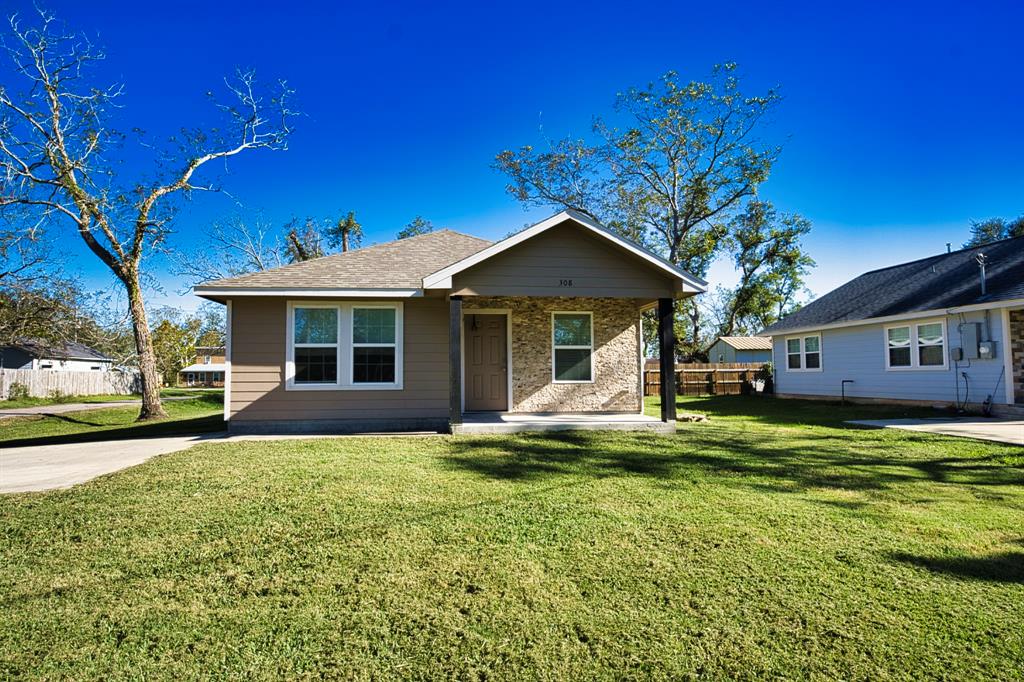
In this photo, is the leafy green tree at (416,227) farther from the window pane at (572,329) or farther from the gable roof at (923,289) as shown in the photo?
the window pane at (572,329)

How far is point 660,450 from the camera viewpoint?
25.3 feet

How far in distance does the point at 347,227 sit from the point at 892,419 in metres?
27.2

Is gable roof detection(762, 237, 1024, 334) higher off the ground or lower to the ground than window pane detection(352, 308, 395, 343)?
higher

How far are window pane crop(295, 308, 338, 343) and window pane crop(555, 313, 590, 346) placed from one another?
4614 mm

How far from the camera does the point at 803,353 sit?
63.5ft

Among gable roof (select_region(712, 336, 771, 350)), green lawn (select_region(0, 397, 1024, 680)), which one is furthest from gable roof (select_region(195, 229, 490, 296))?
gable roof (select_region(712, 336, 771, 350))

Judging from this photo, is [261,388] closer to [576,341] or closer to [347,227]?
[576,341]

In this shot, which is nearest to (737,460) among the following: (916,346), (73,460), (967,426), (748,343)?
(967,426)

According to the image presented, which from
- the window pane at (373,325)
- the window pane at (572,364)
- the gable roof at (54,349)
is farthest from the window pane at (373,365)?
the gable roof at (54,349)

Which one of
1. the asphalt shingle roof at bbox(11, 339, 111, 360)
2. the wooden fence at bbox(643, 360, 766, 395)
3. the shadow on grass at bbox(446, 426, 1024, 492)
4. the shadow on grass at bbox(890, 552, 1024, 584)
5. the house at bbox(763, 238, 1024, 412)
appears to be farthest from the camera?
the asphalt shingle roof at bbox(11, 339, 111, 360)

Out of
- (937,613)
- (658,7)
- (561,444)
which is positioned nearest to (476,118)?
(658,7)

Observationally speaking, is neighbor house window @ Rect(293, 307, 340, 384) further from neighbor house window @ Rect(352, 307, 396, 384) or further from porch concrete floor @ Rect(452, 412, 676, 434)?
porch concrete floor @ Rect(452, 412, 676, 434)

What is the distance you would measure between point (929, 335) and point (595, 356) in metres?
9.71

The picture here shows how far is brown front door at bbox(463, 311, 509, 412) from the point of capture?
11.4 meters
